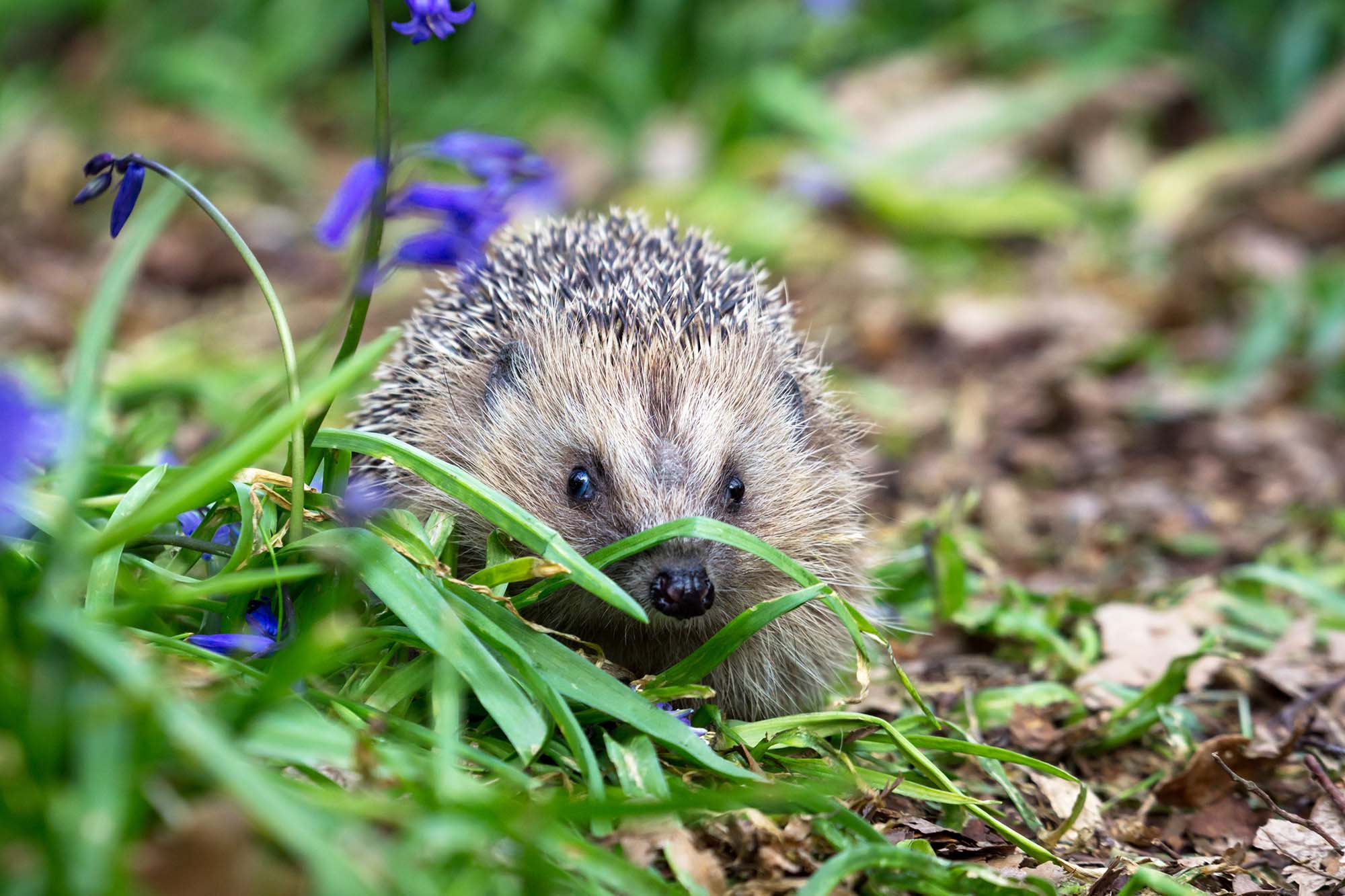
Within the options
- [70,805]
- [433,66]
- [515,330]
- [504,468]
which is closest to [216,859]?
[70,805]

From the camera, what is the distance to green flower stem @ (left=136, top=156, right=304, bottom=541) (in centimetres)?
306

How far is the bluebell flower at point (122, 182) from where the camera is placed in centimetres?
306

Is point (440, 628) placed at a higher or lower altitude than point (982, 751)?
higher

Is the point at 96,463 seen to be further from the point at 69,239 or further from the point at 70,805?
the point at 69,239

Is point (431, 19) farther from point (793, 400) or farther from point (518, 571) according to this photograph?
point (793, 400)

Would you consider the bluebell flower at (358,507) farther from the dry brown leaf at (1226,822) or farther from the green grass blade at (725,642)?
the dry brown leaf at (1226,822)

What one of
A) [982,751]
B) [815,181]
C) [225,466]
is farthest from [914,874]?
[815,181]

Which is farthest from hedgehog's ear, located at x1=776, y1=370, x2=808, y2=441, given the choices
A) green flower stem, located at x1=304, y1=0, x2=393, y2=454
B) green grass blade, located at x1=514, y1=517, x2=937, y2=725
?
green flower stem, located at x1=304, y1=0, x2=393, y2=454

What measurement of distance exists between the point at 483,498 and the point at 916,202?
7.78 metres

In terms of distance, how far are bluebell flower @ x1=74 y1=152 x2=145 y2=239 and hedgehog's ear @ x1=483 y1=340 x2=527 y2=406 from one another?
135cm

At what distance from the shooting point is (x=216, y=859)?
6.35 feet

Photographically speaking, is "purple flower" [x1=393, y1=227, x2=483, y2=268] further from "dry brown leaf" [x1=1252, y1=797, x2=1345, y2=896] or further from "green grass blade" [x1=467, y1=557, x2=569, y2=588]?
"dry brown leaf" [x1=1252, y1=797, x2=1345, y2=896]

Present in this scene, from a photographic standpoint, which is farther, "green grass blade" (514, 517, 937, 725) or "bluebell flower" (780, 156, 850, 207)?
"bluebell flower" (780, 156, 850, 207)

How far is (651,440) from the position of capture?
12.7 feet
